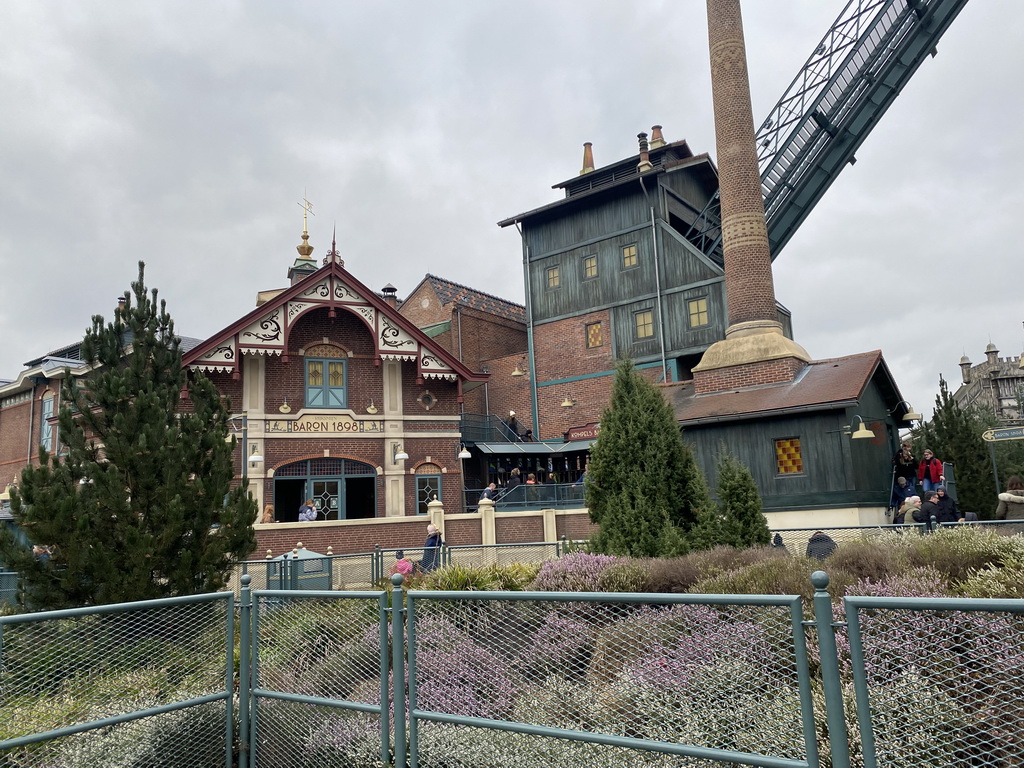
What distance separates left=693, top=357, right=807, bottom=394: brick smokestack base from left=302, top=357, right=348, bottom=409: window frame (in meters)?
12.1

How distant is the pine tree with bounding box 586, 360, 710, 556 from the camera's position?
1028 cm

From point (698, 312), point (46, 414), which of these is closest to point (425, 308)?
point (698, 312)

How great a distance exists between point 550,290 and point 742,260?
1268 centimetres

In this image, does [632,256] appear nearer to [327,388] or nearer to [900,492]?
[327,388]

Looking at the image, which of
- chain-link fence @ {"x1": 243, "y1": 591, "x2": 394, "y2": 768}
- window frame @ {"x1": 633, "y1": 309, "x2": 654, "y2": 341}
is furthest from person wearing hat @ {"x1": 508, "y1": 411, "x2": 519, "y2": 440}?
chain-link fence @ {"x1": 243, "y1": 591, "x2": 394, "y2": 768}

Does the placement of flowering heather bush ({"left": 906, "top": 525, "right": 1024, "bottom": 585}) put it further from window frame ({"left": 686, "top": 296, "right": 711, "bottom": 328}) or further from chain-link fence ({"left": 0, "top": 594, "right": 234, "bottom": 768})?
window frame ({"left": 686, "top": 296, "right": 711, "bottom": 328})

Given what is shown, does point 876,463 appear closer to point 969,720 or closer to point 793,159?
point 793,159

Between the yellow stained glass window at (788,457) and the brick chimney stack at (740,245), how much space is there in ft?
7.79

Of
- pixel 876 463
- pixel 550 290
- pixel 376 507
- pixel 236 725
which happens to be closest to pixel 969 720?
pixel 236 725

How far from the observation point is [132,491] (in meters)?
9.07

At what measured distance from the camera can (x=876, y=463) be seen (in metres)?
18.5

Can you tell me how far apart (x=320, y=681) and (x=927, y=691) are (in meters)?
4.09

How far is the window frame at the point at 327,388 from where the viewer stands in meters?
26.0

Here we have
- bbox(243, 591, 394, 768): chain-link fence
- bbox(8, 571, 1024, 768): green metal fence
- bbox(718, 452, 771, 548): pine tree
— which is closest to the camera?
bbox(8, 571, 1024, 768): green metal fence
